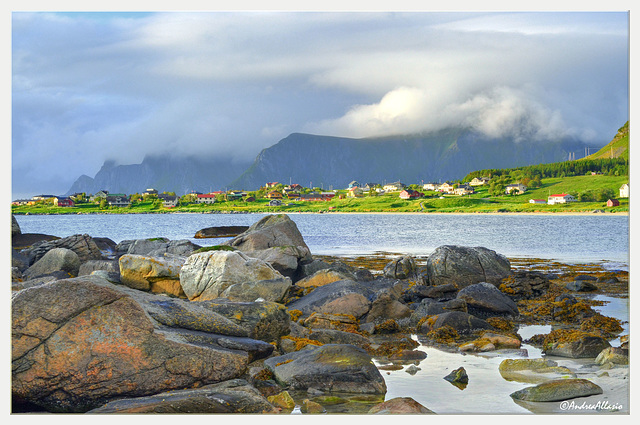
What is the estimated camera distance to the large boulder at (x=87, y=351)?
27.2 feet

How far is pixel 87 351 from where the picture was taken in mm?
8320

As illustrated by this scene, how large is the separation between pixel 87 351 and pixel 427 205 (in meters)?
82.3

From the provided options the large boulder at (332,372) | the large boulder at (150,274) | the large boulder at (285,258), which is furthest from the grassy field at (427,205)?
the large boulder at (285,258)

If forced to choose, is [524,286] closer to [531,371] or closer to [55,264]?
[531,371]

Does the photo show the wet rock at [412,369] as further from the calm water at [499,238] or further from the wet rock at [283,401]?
the calm water at [499,238]

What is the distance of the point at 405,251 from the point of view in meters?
41.2

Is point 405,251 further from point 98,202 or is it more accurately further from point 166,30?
point 166,30

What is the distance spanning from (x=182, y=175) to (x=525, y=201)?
36147 millimetres

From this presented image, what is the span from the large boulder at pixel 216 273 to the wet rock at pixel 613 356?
8.93 meters

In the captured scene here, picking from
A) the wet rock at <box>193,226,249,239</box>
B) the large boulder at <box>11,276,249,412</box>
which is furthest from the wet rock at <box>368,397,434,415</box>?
the wet rock at <box>193,226,249,239</box>

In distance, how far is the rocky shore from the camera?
27.2ft

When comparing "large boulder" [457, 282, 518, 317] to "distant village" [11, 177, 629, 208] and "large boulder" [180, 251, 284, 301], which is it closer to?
"large boulder" [180, 251, 284, 301]
